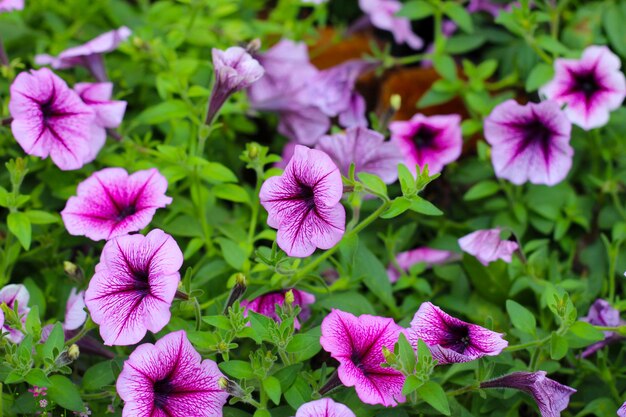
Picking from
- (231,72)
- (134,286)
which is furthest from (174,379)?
(231,72)

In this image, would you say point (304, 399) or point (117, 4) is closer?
point (304, 399)

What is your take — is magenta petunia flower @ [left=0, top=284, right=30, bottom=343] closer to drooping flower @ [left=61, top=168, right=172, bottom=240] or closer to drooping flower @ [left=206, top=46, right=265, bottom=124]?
drooping flower @ [left=61, top=168, right=172, bottom=240]

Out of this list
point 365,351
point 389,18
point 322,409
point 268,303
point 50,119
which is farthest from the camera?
point 389,18

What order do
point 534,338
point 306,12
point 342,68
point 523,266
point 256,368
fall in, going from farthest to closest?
point 306,12 → point 342,68 → point 523,266 → point 534,338 → point 256,368

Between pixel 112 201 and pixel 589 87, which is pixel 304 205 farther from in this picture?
pixel 589 87

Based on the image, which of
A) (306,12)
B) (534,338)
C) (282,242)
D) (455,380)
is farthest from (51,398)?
(306,12)

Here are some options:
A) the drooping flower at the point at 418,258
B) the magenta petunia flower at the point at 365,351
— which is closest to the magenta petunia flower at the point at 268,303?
the magenta petunia flower at the point at 365,351

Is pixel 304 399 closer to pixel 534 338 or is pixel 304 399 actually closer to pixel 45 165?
pixel 534 338
